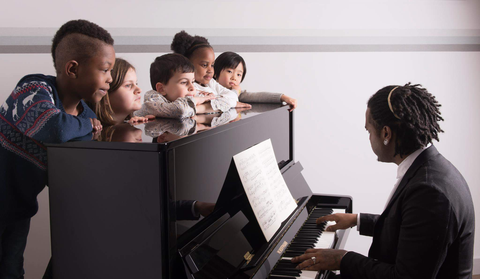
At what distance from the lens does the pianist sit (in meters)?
1.34

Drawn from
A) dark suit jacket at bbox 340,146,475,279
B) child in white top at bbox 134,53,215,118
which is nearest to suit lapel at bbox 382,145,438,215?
dark suit jacket at bbox 340,146,475,279

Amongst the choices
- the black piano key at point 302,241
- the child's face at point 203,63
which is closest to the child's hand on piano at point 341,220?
the black piano key at point 302,241

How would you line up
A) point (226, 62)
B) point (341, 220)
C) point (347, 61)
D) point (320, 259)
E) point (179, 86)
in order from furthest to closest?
point (347, 61)
point (226, 62)
point (179, 86)
point (341, 220)
point (320, 259)

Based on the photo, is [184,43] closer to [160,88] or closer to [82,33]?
[160,88]

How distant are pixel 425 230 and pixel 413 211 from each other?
Result: 0.07 m

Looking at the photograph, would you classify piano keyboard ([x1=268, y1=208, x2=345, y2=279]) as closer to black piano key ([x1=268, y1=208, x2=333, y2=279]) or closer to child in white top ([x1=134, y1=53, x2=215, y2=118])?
black piano key ([x1=268, y1=208, x2=333, y2=279])

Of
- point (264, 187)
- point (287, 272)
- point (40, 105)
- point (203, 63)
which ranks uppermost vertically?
point (203, 63)

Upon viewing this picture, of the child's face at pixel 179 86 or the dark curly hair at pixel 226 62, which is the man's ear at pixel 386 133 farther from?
the dark curly hair at pixel 226 62

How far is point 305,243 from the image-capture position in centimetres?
162

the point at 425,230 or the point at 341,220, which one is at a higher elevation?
the point at 425,230

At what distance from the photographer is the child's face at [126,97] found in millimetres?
1936

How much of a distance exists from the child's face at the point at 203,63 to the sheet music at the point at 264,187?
1.05 metres

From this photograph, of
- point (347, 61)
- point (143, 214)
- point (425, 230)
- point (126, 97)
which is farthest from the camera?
point (347, 61)

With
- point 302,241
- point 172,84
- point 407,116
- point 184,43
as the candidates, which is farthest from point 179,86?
point 407,116
